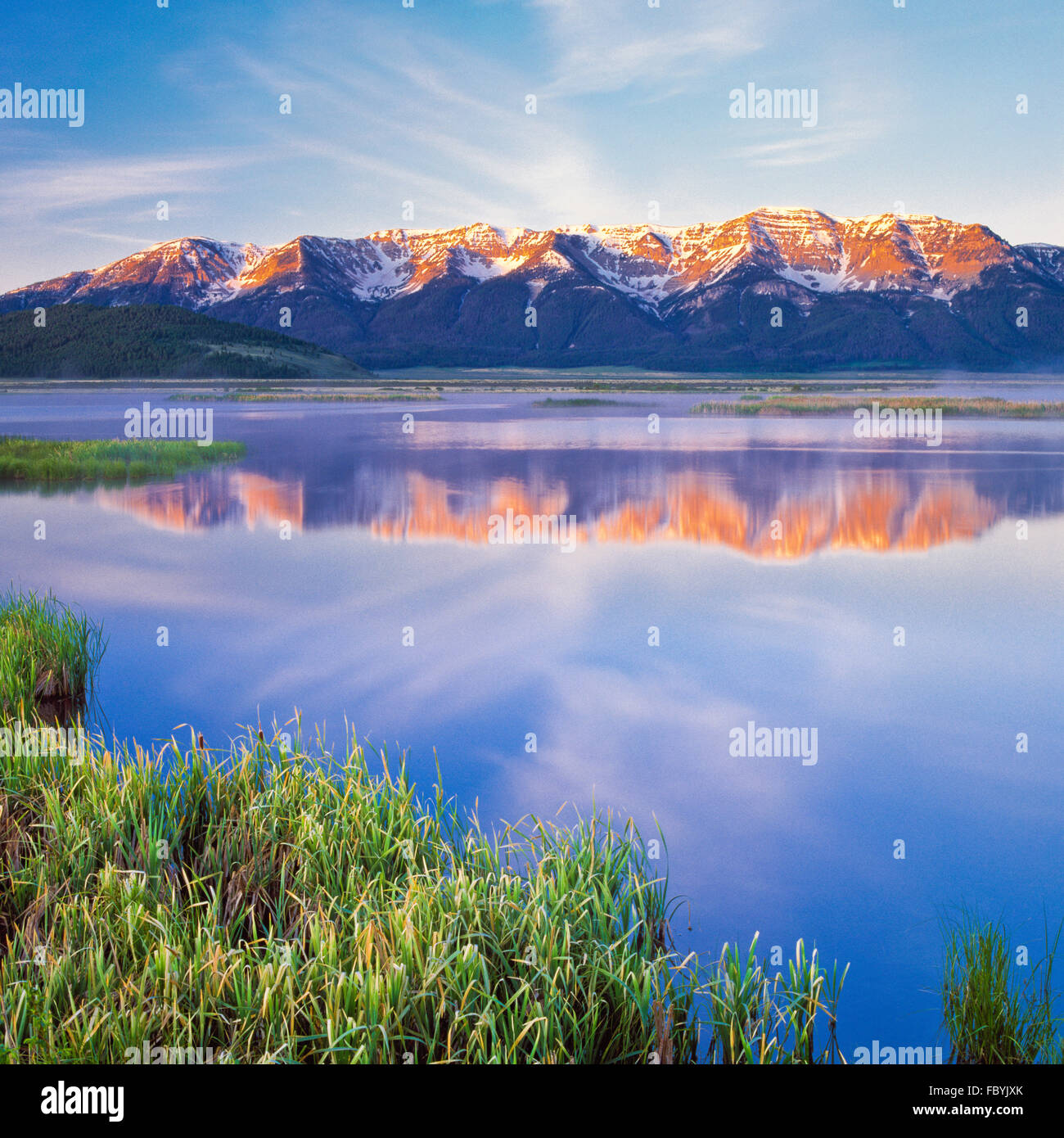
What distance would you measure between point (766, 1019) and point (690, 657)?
7298 millimetres

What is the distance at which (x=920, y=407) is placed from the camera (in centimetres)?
6750

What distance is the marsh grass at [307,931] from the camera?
425cm

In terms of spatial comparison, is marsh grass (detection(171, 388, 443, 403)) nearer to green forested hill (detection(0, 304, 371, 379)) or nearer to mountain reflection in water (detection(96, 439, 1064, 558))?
mountain reflection in water (detection(96, 439, 1064, 558))

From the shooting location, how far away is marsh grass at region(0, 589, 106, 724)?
914 centimetres

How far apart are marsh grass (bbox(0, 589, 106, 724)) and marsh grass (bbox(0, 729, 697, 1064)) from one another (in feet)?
8.46

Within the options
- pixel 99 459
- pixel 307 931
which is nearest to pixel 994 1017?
pixel 307 931

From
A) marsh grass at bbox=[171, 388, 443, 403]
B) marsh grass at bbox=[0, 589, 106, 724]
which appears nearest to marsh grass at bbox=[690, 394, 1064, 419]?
marsh grass at bbox=[171, 388, 443, 403]

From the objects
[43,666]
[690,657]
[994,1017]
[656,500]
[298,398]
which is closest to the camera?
[994,1017]

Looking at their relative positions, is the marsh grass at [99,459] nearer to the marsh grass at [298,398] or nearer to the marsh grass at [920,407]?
the marsh grass at [920,407]

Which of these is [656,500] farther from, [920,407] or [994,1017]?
[920,407]

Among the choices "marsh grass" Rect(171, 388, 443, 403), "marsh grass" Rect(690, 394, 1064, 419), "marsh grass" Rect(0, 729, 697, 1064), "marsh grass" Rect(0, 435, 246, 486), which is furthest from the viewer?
"marsh grass" Rect(171, 388, 443, 403)
